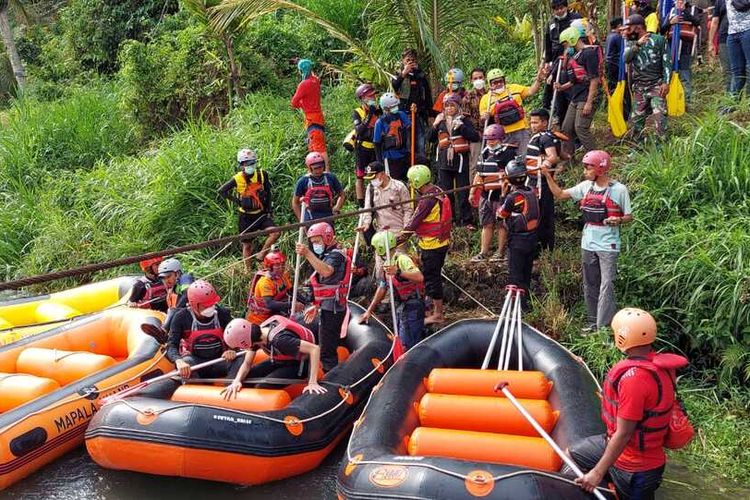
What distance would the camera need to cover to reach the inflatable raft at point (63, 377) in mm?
5672

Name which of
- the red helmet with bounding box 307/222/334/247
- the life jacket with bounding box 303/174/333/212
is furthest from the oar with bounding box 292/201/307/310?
the red helmet with bounding box 307/222/334/247

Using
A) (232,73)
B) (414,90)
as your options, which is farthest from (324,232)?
(232,73)

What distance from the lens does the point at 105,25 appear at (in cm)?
1662

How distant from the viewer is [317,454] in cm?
553

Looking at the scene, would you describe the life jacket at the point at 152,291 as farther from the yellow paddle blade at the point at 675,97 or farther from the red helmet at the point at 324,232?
the yellow paddle blade at the point at 675,97

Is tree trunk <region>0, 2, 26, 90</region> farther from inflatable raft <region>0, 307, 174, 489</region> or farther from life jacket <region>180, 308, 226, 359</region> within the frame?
life jacket <region>180, 308, 226, 359</region>

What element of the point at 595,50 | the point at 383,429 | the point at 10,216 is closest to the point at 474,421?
the point at 383,429

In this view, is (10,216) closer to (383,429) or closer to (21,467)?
(21,467)

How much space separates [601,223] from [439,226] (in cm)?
154

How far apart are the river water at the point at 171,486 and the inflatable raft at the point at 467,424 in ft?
2.60

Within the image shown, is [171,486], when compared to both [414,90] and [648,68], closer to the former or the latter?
[414,90]

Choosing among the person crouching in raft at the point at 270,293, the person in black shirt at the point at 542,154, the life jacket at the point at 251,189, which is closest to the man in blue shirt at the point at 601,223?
the person in black shirt at the point at 542,154

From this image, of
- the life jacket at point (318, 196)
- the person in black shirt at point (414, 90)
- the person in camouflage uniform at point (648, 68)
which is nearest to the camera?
the person in camouflage uniform at point (648, 68)

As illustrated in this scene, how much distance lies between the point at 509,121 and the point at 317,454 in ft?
13.3
